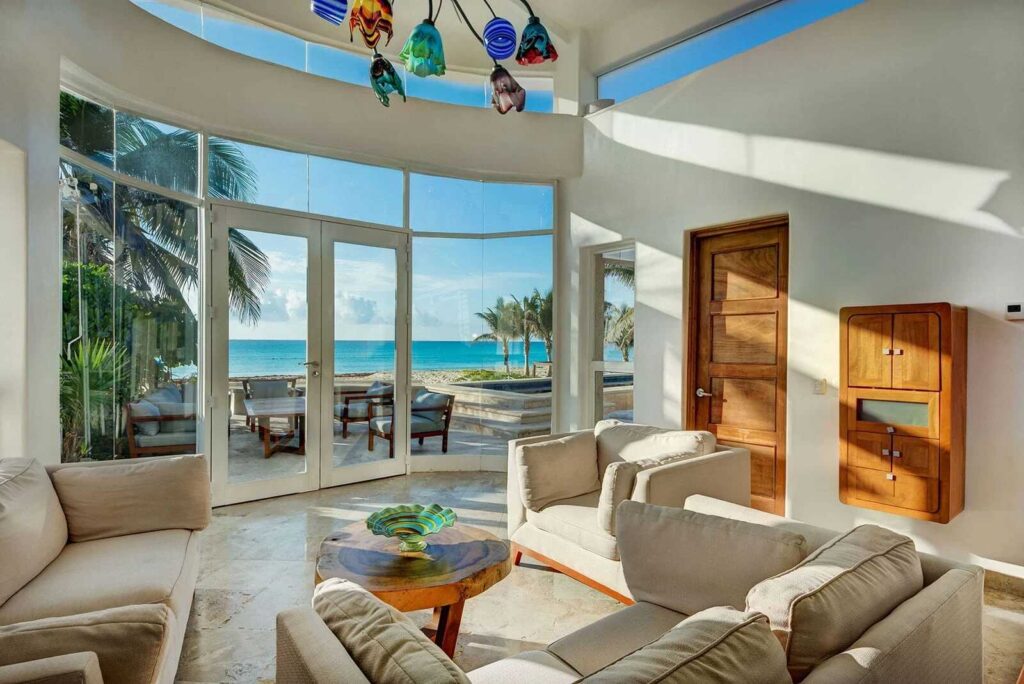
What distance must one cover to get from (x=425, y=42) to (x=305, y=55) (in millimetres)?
3149

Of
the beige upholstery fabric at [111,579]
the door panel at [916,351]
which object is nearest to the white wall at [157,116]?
the beige upholstery fabric at [111,579]

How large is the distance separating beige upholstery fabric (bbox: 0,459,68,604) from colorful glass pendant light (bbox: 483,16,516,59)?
8.46ft

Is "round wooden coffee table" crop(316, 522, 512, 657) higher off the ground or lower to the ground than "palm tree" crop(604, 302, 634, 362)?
lower

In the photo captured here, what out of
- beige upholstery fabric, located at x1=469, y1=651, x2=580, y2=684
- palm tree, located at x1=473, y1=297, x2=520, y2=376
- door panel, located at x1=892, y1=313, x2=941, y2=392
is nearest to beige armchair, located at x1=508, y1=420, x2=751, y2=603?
door panel, located at x1=892, y1=313, x2=941, y2=392

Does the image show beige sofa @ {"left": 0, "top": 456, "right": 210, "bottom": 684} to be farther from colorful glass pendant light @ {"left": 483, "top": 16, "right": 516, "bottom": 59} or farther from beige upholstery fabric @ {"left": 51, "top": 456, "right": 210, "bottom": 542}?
colorful glass pendant light @ {"left": 483, "top": 16, "right": 516, "bottom": 59}

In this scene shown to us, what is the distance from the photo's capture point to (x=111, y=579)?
2.01m

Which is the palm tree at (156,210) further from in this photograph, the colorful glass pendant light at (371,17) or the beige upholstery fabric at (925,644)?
the beige upholstery fabric at (925,644)

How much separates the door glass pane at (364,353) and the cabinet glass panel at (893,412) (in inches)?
149

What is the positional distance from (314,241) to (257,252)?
0.47 metres

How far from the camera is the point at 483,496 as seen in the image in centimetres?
482

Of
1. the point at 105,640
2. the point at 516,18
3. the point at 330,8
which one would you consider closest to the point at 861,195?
the point at 330,8

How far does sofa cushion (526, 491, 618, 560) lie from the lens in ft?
8.86

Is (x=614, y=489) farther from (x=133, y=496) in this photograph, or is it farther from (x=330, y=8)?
(x=330, y=8)

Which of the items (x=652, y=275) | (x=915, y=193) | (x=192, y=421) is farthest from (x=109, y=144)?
(x=915, y=193)
